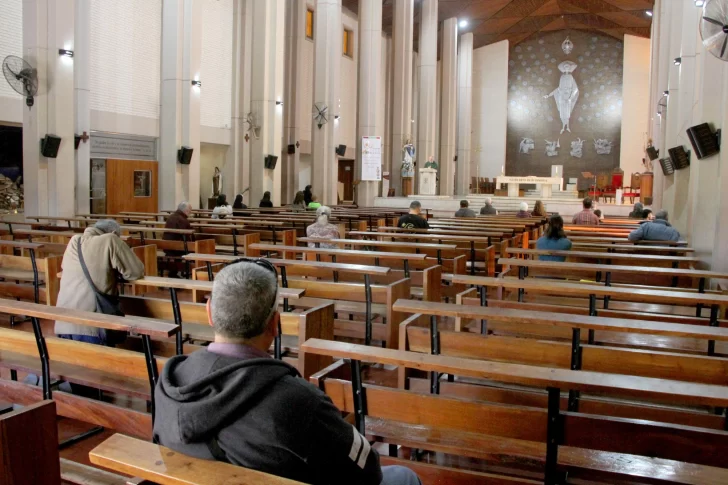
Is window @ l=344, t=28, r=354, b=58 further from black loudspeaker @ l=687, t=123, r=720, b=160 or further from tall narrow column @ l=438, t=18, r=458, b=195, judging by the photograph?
black loudspeaker @ l=687, t=123, r=720, b=160

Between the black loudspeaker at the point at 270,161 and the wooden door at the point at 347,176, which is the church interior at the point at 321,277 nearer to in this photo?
the wooden door at the point at 347,176

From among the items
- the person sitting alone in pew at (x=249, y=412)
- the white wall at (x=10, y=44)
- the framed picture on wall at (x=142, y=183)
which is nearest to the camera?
the person sitting alone in pew at (x=249, y=412)

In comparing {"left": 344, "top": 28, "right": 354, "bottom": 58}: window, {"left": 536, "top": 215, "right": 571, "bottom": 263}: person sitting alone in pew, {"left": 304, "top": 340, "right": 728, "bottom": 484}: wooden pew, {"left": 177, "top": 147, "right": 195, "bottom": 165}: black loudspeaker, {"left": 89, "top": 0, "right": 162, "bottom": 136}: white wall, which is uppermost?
{"left": 344, "top": 28, "right": 354, "bottom": 58}: window

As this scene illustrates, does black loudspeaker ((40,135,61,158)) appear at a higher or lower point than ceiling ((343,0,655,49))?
lower

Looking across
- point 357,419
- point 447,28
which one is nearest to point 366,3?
point 447,28

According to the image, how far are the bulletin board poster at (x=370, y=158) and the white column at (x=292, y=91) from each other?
2.42m

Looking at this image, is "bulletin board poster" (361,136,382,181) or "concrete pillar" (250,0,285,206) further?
"bulletin board poster" (361,136,382,181)

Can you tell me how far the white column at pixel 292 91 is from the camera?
19781mm

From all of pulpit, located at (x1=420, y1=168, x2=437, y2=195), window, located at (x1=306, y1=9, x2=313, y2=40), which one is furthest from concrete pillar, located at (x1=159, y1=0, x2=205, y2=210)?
pulpit, located at (x1=420, y1=168, x2=437, y2=195)

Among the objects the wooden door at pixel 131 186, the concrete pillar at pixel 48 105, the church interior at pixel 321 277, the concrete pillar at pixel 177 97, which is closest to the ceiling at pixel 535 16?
the church interior at pixel 321 277

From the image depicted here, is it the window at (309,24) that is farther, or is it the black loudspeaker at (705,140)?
the window at (309,24)

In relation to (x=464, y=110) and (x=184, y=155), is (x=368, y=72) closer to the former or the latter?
(x=184, y=155)

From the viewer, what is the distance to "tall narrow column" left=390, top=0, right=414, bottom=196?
20859mm

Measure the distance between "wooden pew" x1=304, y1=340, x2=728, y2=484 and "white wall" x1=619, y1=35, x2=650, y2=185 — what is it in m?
27.0
